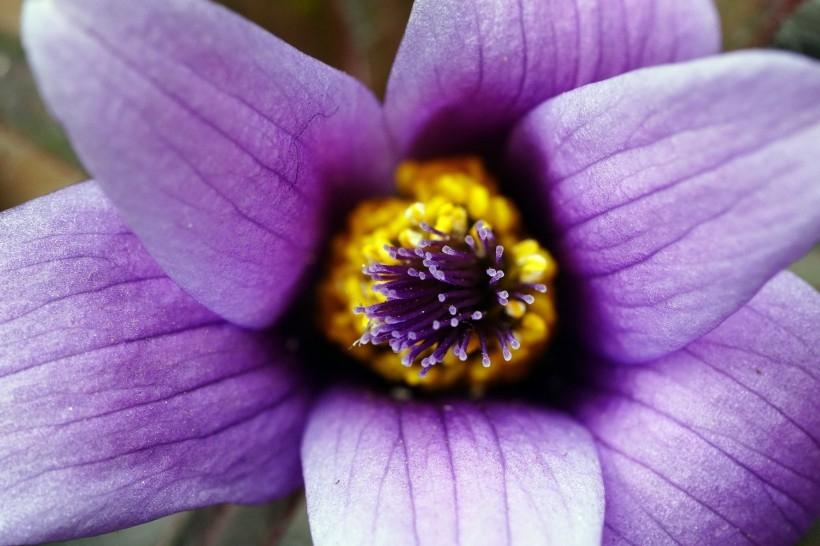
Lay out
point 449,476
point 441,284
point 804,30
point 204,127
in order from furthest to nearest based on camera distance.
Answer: point 804,30 → point 441,284 → point 449,476 → point 204,127

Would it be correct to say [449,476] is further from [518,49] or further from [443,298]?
[518,49]

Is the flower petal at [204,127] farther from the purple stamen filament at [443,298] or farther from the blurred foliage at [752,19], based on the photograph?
the blurred foliage at [752,19]

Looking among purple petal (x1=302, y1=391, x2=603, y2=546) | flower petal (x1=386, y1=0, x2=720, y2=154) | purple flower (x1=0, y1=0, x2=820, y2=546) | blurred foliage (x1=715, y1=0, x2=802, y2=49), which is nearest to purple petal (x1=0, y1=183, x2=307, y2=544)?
purple flower (x1=0, y1=0, x2=820, y2=546)

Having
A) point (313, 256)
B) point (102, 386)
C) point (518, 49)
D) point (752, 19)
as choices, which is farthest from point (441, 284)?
point (752, 19)

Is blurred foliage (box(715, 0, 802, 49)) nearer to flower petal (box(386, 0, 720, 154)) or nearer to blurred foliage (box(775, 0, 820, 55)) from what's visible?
blurred foliage (box(775, 0, 820, 55))

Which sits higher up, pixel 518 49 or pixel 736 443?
pixel 518 49

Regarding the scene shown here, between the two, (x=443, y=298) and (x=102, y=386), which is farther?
(x=443, y=298)

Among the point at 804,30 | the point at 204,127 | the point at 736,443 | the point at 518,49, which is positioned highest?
the point at 204,127

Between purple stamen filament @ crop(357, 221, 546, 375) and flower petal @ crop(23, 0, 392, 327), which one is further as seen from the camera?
purple stamen filament @ crop(357, 221, 546, 375)
